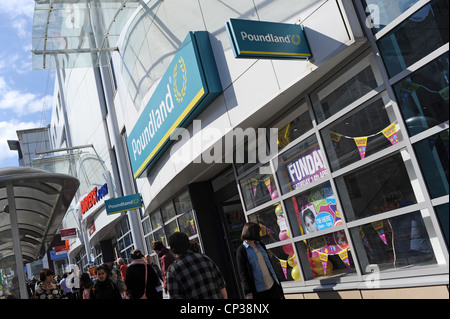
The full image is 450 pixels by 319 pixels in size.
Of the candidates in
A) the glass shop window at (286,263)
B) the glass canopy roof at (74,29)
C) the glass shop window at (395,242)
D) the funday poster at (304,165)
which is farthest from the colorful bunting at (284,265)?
the glass canopy roof at (74,29)

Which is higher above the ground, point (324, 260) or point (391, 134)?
point (391, 134)

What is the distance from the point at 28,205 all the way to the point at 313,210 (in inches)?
200

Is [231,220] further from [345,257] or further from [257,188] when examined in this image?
[345,257]

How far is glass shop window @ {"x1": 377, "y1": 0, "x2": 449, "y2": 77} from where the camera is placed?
13.3 feet

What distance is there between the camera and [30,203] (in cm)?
757

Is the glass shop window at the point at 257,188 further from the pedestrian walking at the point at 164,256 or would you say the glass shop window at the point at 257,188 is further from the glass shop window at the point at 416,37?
the glass shop window at the point at 416,37

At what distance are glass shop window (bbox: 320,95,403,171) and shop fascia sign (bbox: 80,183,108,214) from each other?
14.1m

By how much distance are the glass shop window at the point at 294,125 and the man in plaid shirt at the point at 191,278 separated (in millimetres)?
2693

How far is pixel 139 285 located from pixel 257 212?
7.98ft

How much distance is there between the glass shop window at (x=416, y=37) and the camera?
4.05 meters

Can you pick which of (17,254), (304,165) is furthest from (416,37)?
(17,254)

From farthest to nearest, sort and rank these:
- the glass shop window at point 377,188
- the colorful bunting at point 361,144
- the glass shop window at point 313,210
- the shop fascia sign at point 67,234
Result: the shop fascia sign at point 67,234 < the glass shop window at point 313,210 < the colorful bunting at point 361,144 < the glass shop window at point 377,188

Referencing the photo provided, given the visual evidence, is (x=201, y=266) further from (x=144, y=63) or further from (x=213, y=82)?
(x=144, y=63)

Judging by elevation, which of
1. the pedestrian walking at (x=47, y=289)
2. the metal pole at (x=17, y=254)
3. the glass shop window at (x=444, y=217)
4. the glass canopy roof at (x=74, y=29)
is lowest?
the glass shop window at (x=444, y=217)
